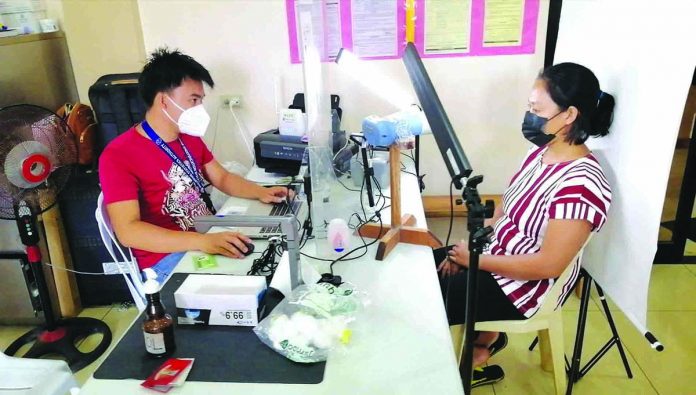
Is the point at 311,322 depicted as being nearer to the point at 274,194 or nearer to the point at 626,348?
the point at 274,194

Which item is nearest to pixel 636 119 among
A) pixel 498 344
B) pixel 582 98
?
pixel 582 98

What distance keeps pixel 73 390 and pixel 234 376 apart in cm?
75

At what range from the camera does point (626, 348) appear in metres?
2.12

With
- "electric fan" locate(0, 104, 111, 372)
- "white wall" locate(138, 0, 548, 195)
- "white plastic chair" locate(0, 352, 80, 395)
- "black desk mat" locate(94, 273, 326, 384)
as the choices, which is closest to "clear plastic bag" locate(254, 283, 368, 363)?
"black desk mat" locate(94, 273, 326, 384)

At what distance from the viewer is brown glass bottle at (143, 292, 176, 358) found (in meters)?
1.08

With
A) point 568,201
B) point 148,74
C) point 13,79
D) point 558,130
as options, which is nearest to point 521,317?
point 568,201

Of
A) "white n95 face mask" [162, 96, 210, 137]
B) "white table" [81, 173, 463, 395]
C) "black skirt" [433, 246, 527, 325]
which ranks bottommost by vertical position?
"black skirt" [433, 246, 527, 325]

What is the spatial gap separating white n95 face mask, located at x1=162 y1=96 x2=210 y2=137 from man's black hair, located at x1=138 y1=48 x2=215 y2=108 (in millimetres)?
54

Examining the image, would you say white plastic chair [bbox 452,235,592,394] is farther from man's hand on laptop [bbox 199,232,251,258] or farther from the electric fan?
the electric fan

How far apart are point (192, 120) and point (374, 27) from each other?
3.65ft

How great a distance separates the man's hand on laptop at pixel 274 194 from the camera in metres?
1.99

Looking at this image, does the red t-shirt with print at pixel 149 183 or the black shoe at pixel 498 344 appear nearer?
the red t-shirt with print at pixel 149 183

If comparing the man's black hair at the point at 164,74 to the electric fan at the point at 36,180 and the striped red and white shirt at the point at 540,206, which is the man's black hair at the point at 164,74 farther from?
the striped red and white shirt at the point at 540,206

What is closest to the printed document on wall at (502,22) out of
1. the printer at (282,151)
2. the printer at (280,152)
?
the printer at (282,151)
